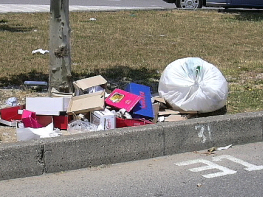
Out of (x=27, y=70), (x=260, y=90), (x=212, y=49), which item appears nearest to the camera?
(x=260, y=90)

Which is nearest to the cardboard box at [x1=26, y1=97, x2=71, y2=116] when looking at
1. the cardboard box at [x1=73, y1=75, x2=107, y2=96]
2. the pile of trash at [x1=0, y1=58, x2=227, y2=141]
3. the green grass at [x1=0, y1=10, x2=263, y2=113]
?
the pile of trash at [x1=0, y1=58, x2=227, y2=141]

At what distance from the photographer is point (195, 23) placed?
571 inches

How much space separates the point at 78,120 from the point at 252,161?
1870 millimetres

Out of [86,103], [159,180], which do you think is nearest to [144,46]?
[86,103]

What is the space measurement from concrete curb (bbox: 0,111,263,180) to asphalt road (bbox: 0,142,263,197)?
0.27 feet

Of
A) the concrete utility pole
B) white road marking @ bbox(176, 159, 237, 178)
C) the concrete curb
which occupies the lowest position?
white road marking @ bbox(176, 159, 237, 178)

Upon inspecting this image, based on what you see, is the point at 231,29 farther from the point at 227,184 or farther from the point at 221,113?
the point at 227,184

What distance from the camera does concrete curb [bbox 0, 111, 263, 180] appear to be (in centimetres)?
533

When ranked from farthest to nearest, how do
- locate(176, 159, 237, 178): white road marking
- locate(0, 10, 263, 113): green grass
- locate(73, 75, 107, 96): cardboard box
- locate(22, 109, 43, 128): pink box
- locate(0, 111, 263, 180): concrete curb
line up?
locate(0, 10, 263, 113): green grass < locate(73, 75, 107, 96): cardboard box < locate(22, 109, 43, 128): pink box < locate(176, 159, 237, 178): white road marking < locate(0, 111, 263, 180): concrete curb

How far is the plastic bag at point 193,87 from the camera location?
6.72 m

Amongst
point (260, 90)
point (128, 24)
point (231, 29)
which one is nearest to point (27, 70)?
point (260, 90)

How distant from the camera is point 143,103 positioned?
21.6ft

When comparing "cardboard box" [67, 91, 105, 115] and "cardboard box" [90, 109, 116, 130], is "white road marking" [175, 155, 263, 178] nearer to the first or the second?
"cardboard box" [90, 109, 116, 130]

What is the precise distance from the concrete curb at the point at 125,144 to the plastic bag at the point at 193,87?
379mm
